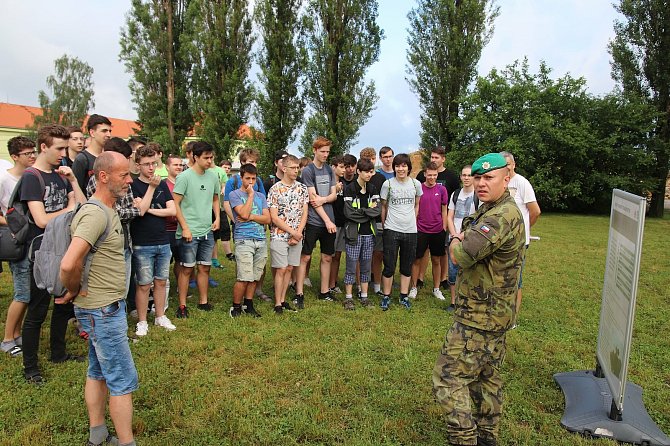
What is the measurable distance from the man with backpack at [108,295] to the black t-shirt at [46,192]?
64.9 inches

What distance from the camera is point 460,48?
63.7ft

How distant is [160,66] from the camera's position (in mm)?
21172

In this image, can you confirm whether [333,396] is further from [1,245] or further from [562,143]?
[562,143]

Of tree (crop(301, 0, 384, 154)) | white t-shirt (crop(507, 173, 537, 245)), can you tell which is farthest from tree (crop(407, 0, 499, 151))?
white t-shirt (crop(507, 173, 537, 245))

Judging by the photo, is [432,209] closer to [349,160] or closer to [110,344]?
[349,160]

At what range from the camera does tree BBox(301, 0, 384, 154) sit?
52.9 ft

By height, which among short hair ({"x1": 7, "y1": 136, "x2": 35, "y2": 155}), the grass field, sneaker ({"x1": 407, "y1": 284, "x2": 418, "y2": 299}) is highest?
short hair ({"x1": 7, "y1": 136, "x2": 35, "y2": 155})

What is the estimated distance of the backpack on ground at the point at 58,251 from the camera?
99.6 inches

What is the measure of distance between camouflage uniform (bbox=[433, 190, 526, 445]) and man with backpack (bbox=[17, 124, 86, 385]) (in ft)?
11.2

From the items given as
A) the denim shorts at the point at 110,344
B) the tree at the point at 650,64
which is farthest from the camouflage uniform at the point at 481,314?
the tree at the point at 650,64

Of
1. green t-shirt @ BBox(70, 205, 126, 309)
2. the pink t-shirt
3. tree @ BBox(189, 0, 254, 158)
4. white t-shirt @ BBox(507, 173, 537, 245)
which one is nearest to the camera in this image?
green t-shirt @ BBox(70, 205, 126, 309)

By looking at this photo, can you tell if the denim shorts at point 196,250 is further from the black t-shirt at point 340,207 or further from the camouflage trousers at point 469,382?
the camouflage trousers at point 469,382

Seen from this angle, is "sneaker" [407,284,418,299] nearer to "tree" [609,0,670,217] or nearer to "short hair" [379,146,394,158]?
"short hair" [379,146,394,158]

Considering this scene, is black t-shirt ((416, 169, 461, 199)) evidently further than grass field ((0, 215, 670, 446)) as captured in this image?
Yes
